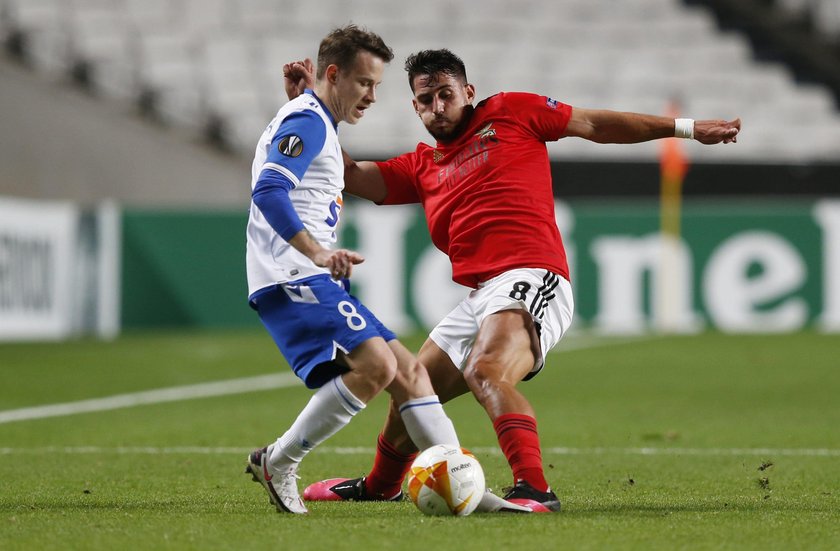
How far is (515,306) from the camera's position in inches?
231

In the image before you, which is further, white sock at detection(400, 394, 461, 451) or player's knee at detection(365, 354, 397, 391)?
white sock at detection(400, 394, 461, 451)

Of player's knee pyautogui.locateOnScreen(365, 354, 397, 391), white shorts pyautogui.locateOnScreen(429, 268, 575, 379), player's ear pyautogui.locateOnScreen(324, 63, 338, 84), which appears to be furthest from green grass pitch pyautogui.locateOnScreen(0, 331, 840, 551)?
player's ear pyautogui.locateOnScreen(324, 63, 338, 84)

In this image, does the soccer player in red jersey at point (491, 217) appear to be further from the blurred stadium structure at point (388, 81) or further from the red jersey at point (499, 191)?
the blurred stadium structure at point (388, 81)

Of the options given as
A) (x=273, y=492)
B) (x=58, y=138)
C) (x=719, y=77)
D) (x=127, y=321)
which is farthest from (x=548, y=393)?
(x=719, y=77)

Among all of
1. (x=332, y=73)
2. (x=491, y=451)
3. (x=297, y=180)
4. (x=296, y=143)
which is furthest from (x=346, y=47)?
(x=491, y=451)

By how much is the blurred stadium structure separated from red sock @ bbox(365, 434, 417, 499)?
1177cm

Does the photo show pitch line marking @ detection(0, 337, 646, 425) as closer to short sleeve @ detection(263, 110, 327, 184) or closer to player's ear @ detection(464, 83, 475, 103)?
player's ear @ detection(464, 83, 475, 103)

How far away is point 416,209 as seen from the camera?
57.4 feet

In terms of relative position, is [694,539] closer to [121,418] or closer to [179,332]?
[121,418]

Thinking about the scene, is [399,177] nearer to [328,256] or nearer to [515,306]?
[515,306]

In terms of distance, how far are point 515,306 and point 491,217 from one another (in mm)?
465

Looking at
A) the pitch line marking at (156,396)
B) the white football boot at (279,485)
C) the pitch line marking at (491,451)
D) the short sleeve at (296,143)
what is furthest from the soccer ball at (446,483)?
the pitch line marking at (156,396)

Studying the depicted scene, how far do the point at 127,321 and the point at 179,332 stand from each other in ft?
2.13

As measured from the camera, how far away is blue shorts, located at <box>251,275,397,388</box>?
523cm
